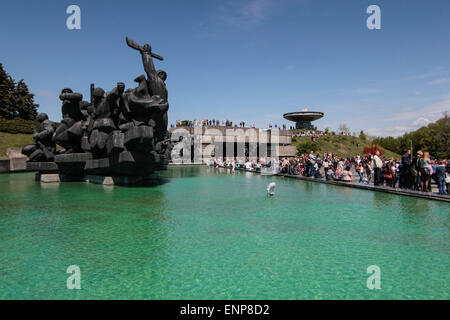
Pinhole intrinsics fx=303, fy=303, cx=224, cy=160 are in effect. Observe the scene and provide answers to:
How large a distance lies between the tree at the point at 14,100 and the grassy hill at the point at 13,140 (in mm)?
7665

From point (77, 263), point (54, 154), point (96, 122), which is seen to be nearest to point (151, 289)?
point (77, 263)

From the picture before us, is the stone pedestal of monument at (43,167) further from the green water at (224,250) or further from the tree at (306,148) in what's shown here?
the tree at (306,148)

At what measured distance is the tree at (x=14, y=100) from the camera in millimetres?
40500

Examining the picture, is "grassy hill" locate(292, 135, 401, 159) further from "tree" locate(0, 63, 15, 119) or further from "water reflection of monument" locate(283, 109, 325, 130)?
"tree" locate(0, 63, 15, 119)

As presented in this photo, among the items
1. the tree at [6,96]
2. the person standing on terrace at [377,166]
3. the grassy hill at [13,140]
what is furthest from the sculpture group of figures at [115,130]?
the tree at [6,96]

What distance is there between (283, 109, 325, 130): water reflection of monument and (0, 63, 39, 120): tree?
59.5 m

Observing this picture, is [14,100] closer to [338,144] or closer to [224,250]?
[224,250]

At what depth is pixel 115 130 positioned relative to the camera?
15242mm

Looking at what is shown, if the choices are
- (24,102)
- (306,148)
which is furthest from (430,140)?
(24,102)

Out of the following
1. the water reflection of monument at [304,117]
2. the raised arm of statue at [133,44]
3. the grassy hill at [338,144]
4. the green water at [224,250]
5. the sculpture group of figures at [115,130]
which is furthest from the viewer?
the water reflection of monument at [304,117]

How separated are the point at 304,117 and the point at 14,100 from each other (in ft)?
210

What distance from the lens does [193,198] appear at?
11891 millimetres

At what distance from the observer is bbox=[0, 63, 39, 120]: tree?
4050 cm
